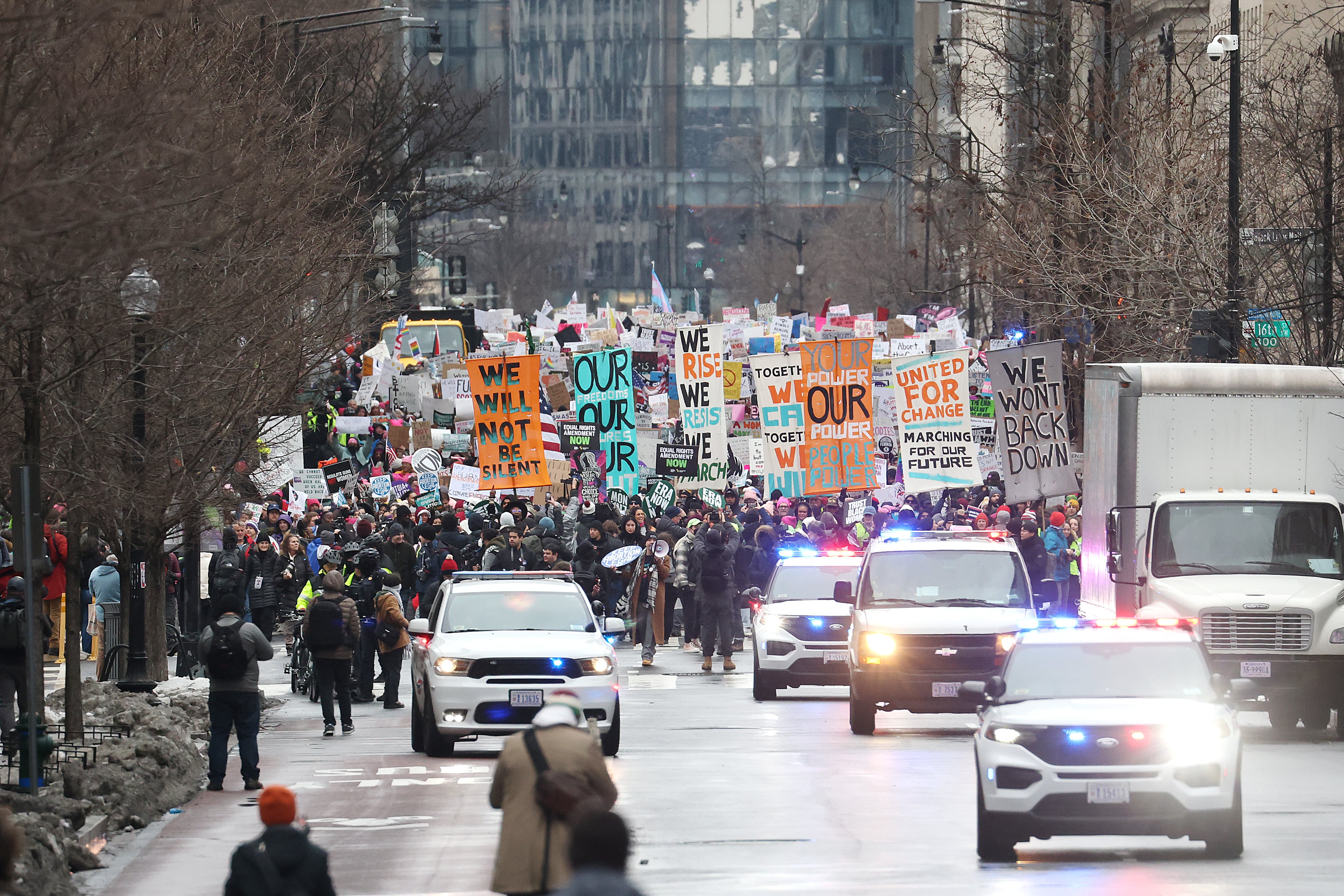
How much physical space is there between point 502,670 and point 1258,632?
6.67 meters

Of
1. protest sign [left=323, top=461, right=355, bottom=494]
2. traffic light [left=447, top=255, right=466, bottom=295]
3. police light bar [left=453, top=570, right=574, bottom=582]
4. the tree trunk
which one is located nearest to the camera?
the tree trunk

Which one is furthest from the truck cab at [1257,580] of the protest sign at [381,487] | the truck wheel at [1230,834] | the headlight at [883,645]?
the protest sign at [381,487]

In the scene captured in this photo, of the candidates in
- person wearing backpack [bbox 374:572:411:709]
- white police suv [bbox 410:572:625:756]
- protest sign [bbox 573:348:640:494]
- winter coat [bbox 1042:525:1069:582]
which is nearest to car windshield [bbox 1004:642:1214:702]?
white police suv [bbox 410:572:625:756]

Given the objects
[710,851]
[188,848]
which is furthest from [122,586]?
[710,851]

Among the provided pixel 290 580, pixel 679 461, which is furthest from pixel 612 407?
pixel 290 580

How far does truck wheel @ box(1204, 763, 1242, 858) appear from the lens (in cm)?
1314

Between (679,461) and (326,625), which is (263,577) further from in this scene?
(679,461)

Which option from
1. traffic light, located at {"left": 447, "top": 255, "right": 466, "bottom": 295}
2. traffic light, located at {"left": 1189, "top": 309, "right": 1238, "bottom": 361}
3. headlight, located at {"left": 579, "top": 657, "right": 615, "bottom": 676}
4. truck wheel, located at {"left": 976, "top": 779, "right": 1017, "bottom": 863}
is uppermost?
traffic light, located at {"left": 447, "top": 255, "right": 466, "bottom": 295}

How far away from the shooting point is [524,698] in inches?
751

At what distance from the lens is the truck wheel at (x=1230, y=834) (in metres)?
13.1

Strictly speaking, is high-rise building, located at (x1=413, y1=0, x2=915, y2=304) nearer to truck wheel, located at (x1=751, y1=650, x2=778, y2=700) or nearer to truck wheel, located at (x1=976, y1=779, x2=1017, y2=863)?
truck wheel, located at (x1=751, y1=650, x2=778, y2=700)

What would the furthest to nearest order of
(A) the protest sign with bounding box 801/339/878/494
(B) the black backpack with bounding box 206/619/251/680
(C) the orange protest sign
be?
(C) the orange protest sign → (A) the protest sign with bounding box 801/339/878/494 → (B) the black backpack with bounding box 206/619/251/680

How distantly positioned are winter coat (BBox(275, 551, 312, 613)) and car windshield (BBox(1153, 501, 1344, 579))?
12.6 meters

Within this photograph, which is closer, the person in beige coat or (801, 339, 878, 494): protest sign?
the person in beige coat
